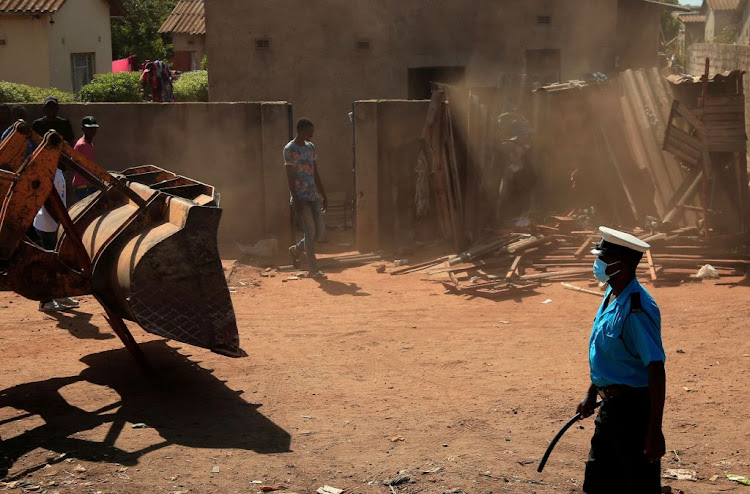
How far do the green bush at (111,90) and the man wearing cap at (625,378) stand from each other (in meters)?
24.9

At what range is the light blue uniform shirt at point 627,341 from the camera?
4559mm

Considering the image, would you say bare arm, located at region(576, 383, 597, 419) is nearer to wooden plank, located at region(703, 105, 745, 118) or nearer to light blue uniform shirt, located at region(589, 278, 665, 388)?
light blue uniform shirt, located at region(589, 278, 665, 388)

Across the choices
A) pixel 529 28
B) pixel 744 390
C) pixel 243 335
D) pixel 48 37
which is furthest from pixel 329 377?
pixel 48 37

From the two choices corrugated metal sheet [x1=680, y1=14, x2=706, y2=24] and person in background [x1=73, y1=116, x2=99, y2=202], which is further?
corrugated metal sheet [x1=680, y1=14, x2=706, y2=24]

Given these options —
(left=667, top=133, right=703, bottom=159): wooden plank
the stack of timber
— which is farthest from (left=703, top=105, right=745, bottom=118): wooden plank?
the stack of timber

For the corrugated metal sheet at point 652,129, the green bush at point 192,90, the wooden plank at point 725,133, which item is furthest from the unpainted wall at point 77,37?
the wooden plank at point 725,133

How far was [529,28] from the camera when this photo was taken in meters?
20.1

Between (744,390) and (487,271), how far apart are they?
15.1ft

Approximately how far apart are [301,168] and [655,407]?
8091 millimetres

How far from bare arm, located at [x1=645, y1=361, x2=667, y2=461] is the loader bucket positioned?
136 inches

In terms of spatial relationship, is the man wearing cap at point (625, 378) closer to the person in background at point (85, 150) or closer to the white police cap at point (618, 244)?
the white police cap at point (618, 244)

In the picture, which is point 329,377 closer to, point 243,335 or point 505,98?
point 243,335

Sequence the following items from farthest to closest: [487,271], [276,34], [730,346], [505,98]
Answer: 1. [276,34]
2. [505,98]
3. [487,271]
4. [730,346]

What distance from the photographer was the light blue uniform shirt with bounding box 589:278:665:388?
456cm
